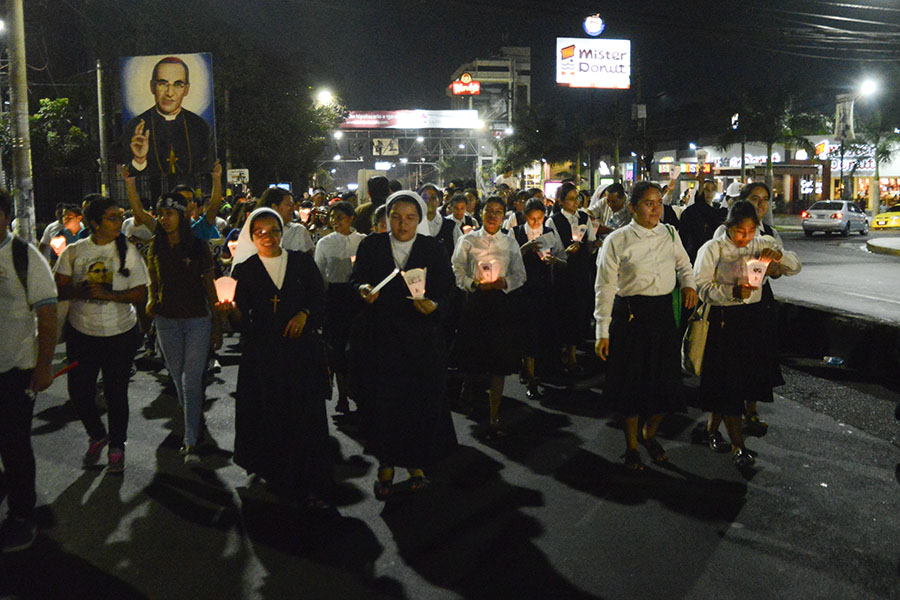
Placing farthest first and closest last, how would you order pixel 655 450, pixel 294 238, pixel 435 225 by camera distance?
pixel 435 225 < pixel 294 238 < pixel 655 450

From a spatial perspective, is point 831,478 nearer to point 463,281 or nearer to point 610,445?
point 610,445

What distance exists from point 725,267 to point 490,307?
205 cm

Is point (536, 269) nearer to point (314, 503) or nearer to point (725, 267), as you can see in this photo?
point (725, 267)

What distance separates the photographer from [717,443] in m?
6.18

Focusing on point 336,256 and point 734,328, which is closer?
point 734,328

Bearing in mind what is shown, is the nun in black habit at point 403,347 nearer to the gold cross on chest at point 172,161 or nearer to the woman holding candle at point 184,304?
the woman holding candle at point 184,304

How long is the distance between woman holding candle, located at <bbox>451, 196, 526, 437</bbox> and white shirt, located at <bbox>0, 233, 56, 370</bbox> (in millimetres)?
3378

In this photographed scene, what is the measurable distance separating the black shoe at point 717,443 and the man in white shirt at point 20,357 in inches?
179

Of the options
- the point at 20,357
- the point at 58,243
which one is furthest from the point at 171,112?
the point at 20,357

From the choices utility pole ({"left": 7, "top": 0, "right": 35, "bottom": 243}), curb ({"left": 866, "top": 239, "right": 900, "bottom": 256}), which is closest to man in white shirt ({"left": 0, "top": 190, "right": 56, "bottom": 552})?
utility pole ({"left": 7, "top": 0, "right": 35, "bottom": 243})

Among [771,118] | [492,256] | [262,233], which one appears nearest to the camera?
[262,233]

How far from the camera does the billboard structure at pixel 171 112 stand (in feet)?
44.6

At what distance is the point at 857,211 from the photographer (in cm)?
3603

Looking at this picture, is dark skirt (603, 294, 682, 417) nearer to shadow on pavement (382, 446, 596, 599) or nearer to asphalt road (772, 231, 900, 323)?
shadow on pavement (382, 446, 596, 599)
